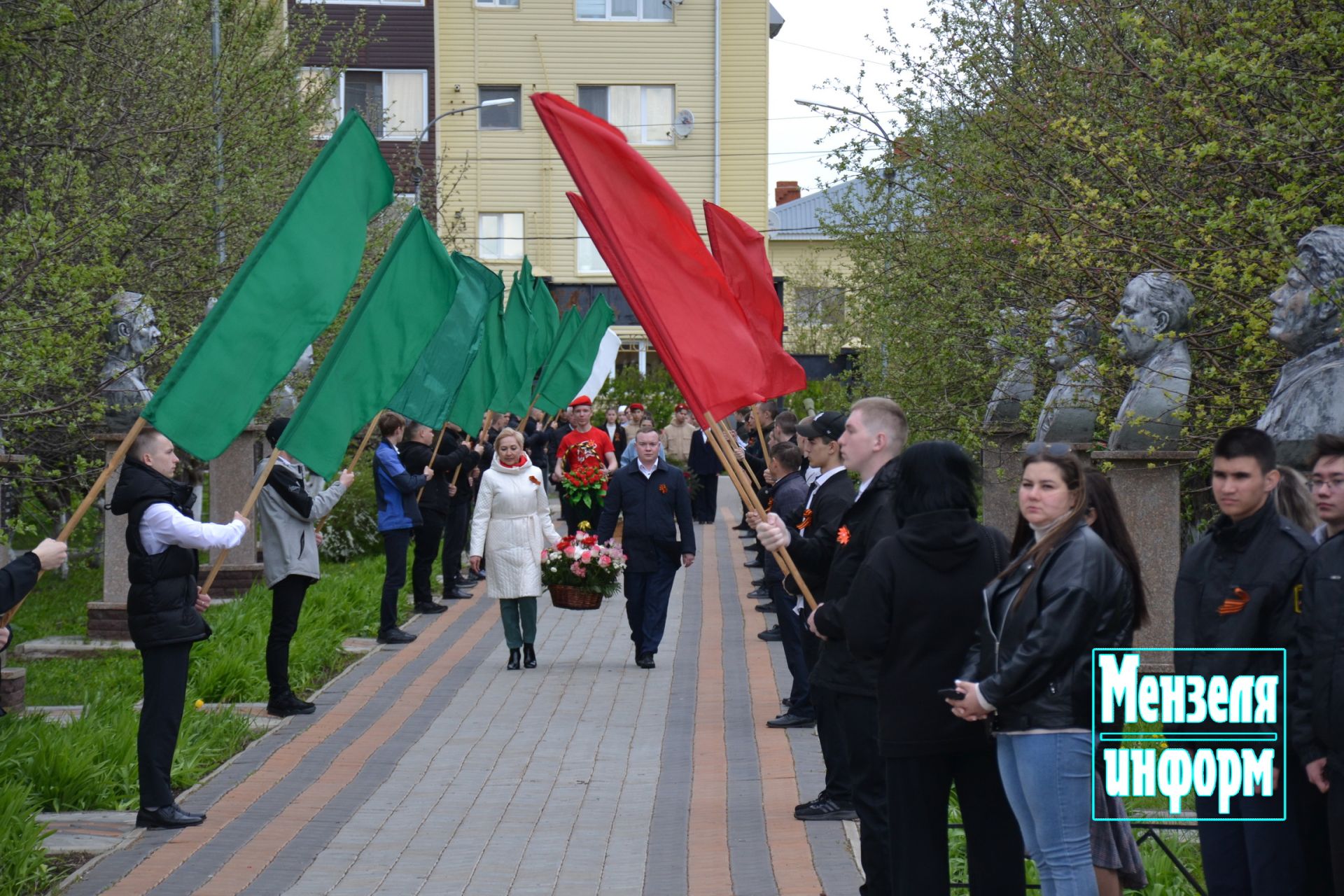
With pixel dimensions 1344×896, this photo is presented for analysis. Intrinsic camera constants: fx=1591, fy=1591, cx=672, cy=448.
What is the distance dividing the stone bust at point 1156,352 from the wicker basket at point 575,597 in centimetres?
528

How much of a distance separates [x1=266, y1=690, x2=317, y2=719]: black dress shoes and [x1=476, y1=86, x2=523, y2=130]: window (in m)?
34.5

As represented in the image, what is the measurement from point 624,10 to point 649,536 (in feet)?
109

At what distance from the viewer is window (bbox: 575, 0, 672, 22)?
4362cm

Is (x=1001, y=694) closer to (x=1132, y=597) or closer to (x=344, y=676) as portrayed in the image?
(x=1132, y=597)

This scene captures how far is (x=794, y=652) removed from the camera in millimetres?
10531

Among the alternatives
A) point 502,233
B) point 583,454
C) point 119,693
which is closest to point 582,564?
point 119,693

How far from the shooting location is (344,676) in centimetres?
1271

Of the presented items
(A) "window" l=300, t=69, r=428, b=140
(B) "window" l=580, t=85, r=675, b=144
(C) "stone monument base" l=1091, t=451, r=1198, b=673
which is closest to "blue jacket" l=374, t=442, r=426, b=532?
(C) "stone monument base" l=1091, t=451, r=1198, b=673

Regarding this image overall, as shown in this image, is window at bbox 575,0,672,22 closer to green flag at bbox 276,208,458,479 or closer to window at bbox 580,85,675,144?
window at bbox 580,85,675,144

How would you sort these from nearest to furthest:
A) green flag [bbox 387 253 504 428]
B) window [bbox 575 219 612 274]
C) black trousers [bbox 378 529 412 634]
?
green flag [bbox 387 253 504 428]
black trousers [bbox 378 529 412 634]
window [bbox 575 219 612 274]

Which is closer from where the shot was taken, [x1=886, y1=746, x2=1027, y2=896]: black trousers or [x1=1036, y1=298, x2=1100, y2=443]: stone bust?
[x1=886, y1=746, x2=1027, y2=896]: black trousers

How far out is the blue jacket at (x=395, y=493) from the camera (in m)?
14.9

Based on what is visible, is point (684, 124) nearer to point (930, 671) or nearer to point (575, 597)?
point (575, 597)

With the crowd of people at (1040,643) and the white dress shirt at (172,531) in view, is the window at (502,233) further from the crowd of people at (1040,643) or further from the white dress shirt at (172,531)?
the crowd of people at (1040,643)
